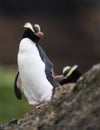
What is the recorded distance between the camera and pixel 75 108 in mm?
5020

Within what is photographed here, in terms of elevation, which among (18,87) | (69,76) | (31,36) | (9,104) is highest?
(31,36)

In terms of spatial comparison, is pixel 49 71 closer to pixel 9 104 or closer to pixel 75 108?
pixel 75 108

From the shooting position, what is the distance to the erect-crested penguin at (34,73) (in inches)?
246

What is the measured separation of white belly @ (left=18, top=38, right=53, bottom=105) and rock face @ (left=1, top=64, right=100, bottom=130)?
50 cm

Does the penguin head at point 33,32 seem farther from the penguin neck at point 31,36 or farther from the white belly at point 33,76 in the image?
the white belly at point 33,76

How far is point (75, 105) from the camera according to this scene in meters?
5.05

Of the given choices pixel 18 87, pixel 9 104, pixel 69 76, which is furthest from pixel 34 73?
pixel 9 104

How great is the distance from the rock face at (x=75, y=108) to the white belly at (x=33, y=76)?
50 cm

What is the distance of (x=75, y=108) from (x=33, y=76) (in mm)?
1295

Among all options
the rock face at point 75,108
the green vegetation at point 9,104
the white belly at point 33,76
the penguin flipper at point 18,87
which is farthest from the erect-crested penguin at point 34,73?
the green vegetation at point 9,104

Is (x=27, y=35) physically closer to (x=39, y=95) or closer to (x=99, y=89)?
(x=39, y=95)

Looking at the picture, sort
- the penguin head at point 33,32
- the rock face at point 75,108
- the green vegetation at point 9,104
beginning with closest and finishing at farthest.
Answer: the rock face at point 75,108 → the penguin head at point 33,32 → the green vegetation at point 9,104

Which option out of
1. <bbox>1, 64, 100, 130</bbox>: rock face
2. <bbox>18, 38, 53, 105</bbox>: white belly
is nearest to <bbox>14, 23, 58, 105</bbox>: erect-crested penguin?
<bbox>18, 38, 53, 105</bbox>: white belly

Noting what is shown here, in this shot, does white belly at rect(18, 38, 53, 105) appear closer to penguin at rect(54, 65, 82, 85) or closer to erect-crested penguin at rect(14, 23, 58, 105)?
erect-crested penguin at rect(14, 23, 58, 105)
